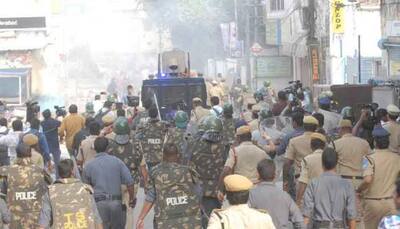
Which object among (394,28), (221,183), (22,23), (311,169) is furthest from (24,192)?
(22,23)

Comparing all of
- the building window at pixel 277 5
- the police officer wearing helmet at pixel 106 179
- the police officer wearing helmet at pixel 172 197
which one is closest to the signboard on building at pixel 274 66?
the building window at pixel 277 5

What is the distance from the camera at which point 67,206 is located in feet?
29.3

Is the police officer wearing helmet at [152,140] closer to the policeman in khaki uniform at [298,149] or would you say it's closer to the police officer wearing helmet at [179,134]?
the police officer wearing helmet at [179,134]

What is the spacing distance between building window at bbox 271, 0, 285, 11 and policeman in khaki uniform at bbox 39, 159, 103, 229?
1723 inches

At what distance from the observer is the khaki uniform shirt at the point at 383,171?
9.83 m

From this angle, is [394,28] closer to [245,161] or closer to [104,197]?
[245,161]

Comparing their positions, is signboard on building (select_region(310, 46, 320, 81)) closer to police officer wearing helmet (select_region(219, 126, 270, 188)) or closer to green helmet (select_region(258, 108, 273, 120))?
green helmet (select_region(258, 108, 273, 120))

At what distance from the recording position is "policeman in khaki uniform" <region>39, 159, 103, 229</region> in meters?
8.93

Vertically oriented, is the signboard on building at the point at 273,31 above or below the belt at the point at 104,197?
above

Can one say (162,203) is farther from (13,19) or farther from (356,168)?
(13,19)

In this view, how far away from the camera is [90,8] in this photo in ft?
262

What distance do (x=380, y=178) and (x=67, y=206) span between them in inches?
126

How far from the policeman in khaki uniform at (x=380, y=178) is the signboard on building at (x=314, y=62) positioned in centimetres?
2965

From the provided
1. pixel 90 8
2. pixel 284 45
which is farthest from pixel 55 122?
pixel 90 8
